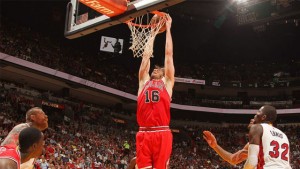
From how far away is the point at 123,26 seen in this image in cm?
2636

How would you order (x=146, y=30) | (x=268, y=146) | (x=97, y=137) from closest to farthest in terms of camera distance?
(x=268, y=146), (x=146, y=30), (x=97, y=137)

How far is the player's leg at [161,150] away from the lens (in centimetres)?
471

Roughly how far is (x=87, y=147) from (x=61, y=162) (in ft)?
12.6

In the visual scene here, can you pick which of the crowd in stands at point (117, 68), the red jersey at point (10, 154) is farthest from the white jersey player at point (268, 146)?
the crowd in stands at point (117, 68)

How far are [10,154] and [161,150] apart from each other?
201cm

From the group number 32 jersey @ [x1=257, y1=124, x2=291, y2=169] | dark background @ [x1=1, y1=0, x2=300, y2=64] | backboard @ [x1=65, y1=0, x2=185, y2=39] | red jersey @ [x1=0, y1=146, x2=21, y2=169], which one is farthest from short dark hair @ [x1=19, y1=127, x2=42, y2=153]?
dark background @ [x1=1, y1=0, x2=300, y2=64]

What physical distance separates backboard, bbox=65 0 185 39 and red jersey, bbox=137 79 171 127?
148cm

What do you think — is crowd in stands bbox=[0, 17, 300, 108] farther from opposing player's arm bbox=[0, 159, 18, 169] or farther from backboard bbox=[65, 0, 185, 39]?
opposing player's arm bbox=[0, 159, 18, 169]

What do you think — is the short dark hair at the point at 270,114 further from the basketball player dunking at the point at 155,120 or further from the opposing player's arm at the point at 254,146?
A: the basketball player dunking at the point at 155,120

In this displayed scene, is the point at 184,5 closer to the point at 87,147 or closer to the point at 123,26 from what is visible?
the point at 123,26

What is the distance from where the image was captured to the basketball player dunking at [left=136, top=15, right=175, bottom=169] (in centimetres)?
475

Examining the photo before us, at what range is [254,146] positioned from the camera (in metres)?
4.22

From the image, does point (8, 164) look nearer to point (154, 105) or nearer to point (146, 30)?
point (154, 105)

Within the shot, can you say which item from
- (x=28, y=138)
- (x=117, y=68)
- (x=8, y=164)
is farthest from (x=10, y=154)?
(x=117, y=68)
